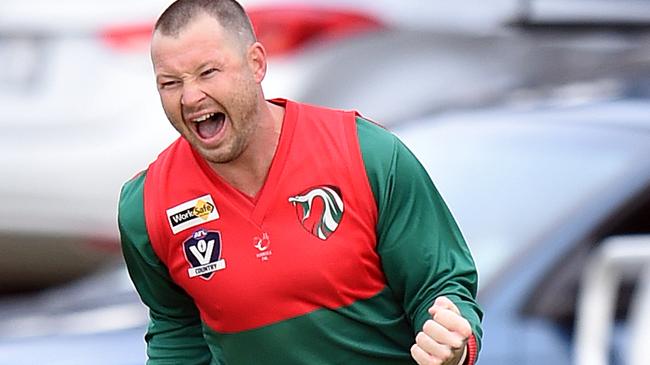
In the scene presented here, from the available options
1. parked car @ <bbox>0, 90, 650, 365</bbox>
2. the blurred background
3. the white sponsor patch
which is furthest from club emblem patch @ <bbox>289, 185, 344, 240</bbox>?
the blurred background

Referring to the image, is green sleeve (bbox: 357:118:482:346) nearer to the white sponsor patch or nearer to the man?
the man

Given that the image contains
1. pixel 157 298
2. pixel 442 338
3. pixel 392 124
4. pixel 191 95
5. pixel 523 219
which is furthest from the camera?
pixel 392 124

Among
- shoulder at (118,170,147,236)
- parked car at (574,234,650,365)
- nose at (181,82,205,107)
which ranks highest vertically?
nose at (181,82,205,107)

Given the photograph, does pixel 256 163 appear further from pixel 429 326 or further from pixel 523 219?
pixel 523 219

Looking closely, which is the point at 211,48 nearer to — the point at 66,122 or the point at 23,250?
the point at 66,122

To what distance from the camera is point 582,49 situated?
270 inches

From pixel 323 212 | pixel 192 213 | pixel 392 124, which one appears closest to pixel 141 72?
pixel 392 124

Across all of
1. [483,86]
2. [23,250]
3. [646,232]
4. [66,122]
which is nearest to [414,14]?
[483,86]

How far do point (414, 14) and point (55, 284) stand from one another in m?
1.84

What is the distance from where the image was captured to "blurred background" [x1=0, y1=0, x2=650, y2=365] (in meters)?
4.63

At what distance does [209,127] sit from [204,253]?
0.22 metres

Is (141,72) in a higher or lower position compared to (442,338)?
higher

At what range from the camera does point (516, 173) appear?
4.93 metres

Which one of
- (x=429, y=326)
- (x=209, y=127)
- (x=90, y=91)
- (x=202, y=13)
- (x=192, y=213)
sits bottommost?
(x=429, y=326)
